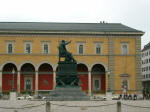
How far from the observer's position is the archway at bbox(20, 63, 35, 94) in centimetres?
6046

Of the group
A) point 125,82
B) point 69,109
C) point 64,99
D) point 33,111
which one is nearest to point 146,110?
point 69,109

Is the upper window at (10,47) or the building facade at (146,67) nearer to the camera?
the upper window at (10,47)

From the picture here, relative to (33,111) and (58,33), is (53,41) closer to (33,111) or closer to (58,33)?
(58,33)

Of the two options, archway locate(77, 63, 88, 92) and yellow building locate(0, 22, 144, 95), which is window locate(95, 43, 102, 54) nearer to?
yellow building locate(0, 22, 144, 95)

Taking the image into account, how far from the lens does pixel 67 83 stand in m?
36.3

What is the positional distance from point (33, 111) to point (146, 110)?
7023 mm

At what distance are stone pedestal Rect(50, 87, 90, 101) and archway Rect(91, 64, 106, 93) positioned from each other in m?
25.1

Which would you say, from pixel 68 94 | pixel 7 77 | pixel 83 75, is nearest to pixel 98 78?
pixel 83 75

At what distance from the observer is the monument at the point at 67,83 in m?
35.4

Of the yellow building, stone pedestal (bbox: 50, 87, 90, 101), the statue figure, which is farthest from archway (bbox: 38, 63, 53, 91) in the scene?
stone pedestal (bbox: 50, 87, 90, 101)

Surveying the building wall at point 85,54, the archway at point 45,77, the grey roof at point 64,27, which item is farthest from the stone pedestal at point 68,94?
the grey roof at point 64,27

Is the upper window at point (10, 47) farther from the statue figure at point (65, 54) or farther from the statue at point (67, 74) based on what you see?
the statue at point (67, 74)

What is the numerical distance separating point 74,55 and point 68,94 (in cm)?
2474

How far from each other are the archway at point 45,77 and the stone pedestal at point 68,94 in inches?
972
